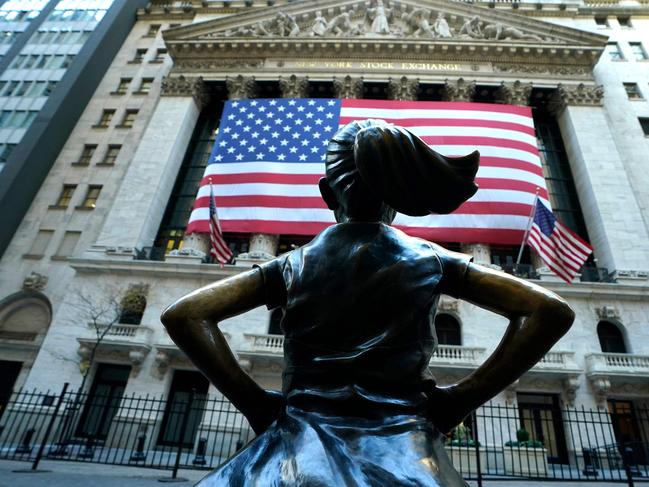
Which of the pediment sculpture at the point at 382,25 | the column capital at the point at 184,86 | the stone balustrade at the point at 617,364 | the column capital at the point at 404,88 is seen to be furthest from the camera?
the column capital at the point at 184,86

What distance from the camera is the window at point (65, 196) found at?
24.0 meters

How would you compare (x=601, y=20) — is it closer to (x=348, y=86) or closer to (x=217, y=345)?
(x=348, y=86)

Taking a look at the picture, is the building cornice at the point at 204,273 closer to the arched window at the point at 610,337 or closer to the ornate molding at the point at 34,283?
the arched window at the point at 610,337

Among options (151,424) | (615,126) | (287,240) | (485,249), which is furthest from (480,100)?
(151,424)

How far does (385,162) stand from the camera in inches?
61.3

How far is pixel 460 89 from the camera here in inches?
963

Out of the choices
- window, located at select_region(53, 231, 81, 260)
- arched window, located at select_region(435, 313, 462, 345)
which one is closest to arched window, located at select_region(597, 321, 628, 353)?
arched window, located at select_region(435, 313, 462, 345)

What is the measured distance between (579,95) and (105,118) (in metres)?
30.8

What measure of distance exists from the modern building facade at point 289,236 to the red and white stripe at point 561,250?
4.20 meters

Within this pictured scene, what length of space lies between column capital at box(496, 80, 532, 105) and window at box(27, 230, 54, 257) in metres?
28.0

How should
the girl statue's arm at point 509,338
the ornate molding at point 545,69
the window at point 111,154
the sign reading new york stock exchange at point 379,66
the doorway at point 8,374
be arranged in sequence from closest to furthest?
the girl statue's arm at point 509,338 < the doorway at point 8,374 < the ornate molding at point 545,69 < the window at point 111,154 < the sign reading new york stock exchange at point 379,66

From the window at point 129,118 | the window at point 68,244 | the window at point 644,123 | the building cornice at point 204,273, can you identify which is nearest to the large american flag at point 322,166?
the building cornice at point 204,273

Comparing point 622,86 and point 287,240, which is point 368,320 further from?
point 622,86

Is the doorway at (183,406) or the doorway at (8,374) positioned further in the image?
the doorway at (8,374)
